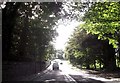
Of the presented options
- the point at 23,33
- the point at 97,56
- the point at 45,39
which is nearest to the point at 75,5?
the point at 23,33

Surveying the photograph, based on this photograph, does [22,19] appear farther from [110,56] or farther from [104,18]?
[110,56]

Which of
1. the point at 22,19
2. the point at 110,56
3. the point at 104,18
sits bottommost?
the point at 110,56

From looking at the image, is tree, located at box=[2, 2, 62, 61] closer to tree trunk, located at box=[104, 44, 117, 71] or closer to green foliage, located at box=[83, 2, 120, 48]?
green foliage, located at box=[83, 2, 120, 48]

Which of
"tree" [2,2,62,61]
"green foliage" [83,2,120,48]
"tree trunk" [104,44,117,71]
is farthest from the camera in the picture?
"tree trunk" [104,44,117,71]

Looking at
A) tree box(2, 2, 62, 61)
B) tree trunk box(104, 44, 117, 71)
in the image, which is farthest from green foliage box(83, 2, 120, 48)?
tree trunk box(104, 44, 117, 71)

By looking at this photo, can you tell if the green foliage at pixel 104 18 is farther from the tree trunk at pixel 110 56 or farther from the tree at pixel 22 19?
the tree trunk at pixel 110 56

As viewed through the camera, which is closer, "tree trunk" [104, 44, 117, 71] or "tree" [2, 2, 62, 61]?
"tree" [2, 2, 62, 61]

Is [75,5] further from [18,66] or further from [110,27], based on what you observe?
[18,66]

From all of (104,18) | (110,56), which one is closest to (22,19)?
(104,18)

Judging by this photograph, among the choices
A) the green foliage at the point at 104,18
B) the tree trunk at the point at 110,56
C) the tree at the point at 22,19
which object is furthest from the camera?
the tree trunk at the point at 110,56

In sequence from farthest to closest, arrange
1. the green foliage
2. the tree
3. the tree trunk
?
the tree trunk → the tree → the green foliage

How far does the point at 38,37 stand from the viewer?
45.9m

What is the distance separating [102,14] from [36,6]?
718cm

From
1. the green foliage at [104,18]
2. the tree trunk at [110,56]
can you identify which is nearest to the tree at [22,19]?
the green foliage at [104,18]
